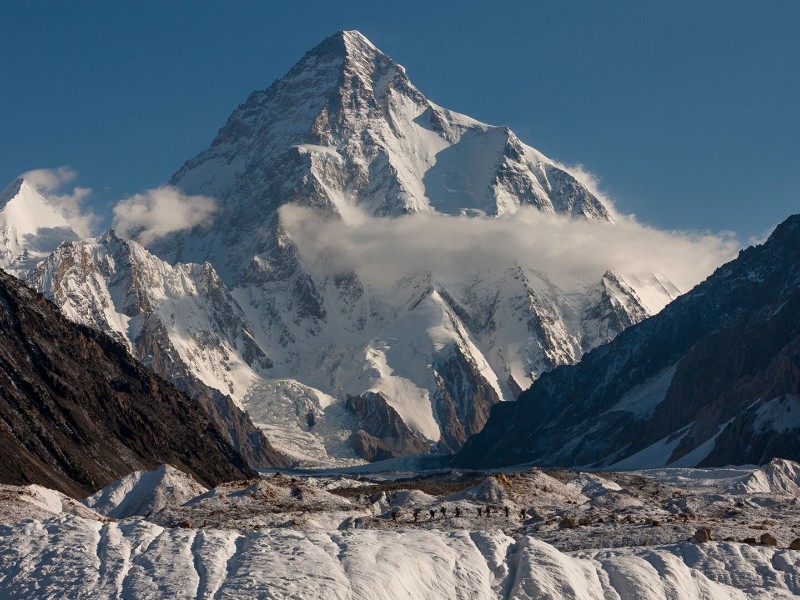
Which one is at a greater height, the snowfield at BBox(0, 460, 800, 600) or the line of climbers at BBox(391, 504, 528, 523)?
the line of climbers at BBox(391, 504, 528, 523)

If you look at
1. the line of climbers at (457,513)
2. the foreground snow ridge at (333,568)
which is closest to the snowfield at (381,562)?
the foreground snow ridge at (333,568)

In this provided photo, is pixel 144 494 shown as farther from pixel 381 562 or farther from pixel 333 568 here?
pixel 333 568

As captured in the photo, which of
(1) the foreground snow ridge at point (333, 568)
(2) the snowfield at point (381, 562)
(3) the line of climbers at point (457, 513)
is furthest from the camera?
(3) the line of climbers at point (457, 513)

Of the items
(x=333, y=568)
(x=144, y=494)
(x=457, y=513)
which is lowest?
(x=333, y=568)

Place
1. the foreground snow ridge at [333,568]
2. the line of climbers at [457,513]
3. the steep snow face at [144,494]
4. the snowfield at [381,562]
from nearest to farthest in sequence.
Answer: the foreground snow ridge at [333,568], the snowfield at [381,562], the line of climbers at [457,513], the steep snow face at [144,494]

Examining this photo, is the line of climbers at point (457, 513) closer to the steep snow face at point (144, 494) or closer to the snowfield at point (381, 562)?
the snowfield at point (381, 562)

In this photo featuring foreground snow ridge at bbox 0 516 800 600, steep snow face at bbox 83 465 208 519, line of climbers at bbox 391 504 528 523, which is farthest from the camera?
steep snow face at bbox 83 465 208 519

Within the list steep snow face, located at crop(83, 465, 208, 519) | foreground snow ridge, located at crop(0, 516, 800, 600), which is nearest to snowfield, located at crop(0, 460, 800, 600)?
foreground snow ridge, located at crop(0, 516, 800, 600)

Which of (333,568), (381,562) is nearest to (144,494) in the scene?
(381,562)

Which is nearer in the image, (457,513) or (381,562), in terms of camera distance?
(381,562)

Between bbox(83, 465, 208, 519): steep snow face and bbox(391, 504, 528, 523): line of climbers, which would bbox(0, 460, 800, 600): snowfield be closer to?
bbox(391, 504, 528, 523): line of climbers
